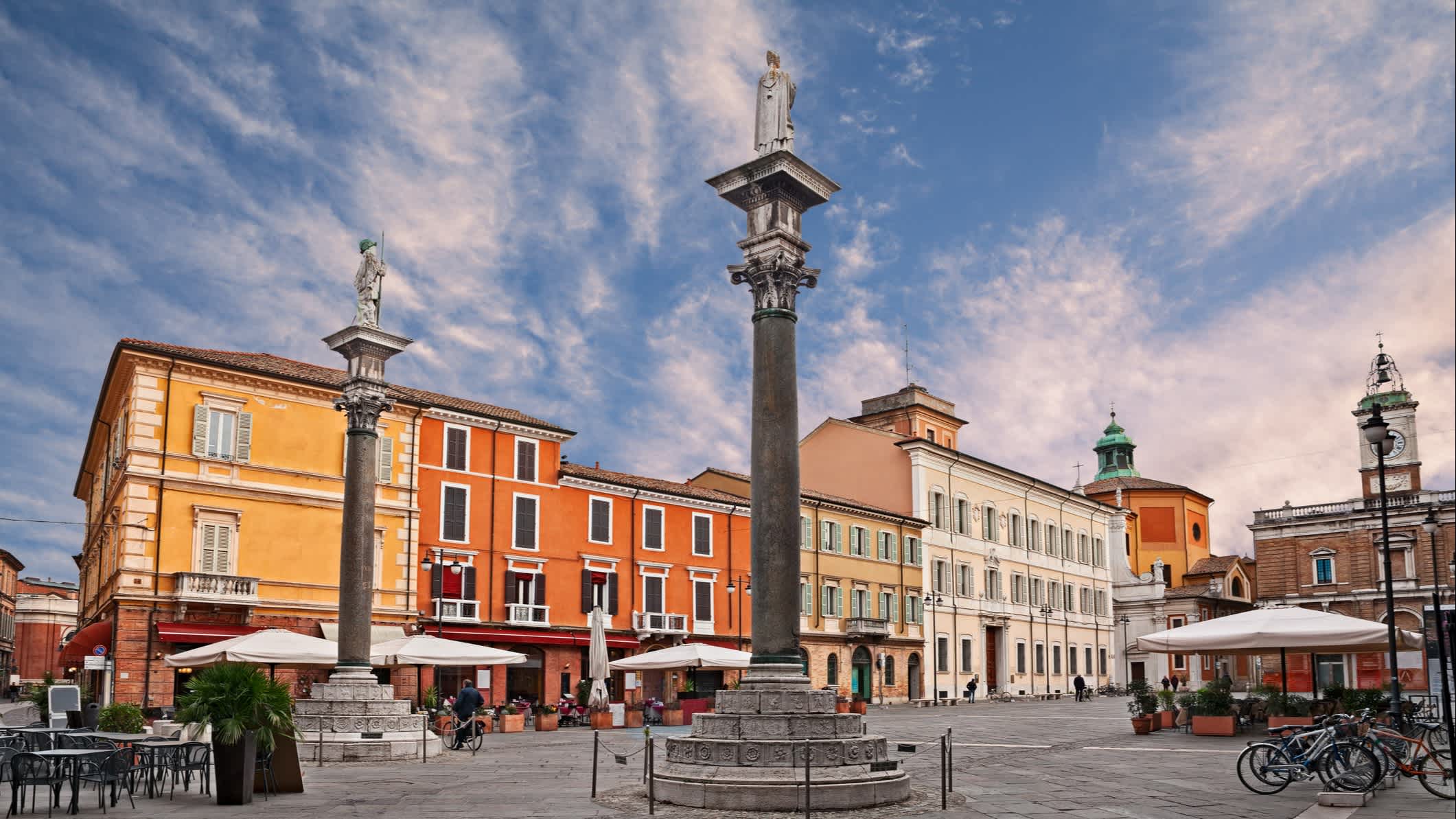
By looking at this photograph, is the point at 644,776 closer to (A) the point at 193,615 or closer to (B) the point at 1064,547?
(A) the point at 193,615

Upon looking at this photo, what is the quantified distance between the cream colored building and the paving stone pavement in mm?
29099

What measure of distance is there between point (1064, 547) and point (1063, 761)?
1951 inches

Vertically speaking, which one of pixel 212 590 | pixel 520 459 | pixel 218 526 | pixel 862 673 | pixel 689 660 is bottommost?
pixel 862 673

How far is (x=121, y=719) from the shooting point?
21.7 metres

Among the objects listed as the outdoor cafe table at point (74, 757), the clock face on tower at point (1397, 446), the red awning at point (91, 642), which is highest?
the clock face on tower at point (1397, 446)

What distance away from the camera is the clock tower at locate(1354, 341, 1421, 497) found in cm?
6556

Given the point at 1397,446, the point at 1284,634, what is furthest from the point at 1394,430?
the point at 1284,634

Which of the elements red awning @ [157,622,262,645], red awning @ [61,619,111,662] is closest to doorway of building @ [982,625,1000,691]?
red awning @ [157,622,262,645]

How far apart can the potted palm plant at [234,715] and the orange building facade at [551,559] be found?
870 inches

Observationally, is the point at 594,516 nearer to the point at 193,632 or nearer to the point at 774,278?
the point at 193,632

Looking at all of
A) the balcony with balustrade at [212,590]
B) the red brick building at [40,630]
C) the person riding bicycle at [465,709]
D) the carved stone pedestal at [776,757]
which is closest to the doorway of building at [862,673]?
the balcony with balustrade at [212,590]

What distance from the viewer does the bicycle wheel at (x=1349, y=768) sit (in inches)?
533

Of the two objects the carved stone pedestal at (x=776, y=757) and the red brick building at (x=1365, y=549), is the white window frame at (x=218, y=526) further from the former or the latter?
the red brick building at (x=1365, y=549)

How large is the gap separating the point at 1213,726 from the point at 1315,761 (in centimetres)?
1165
